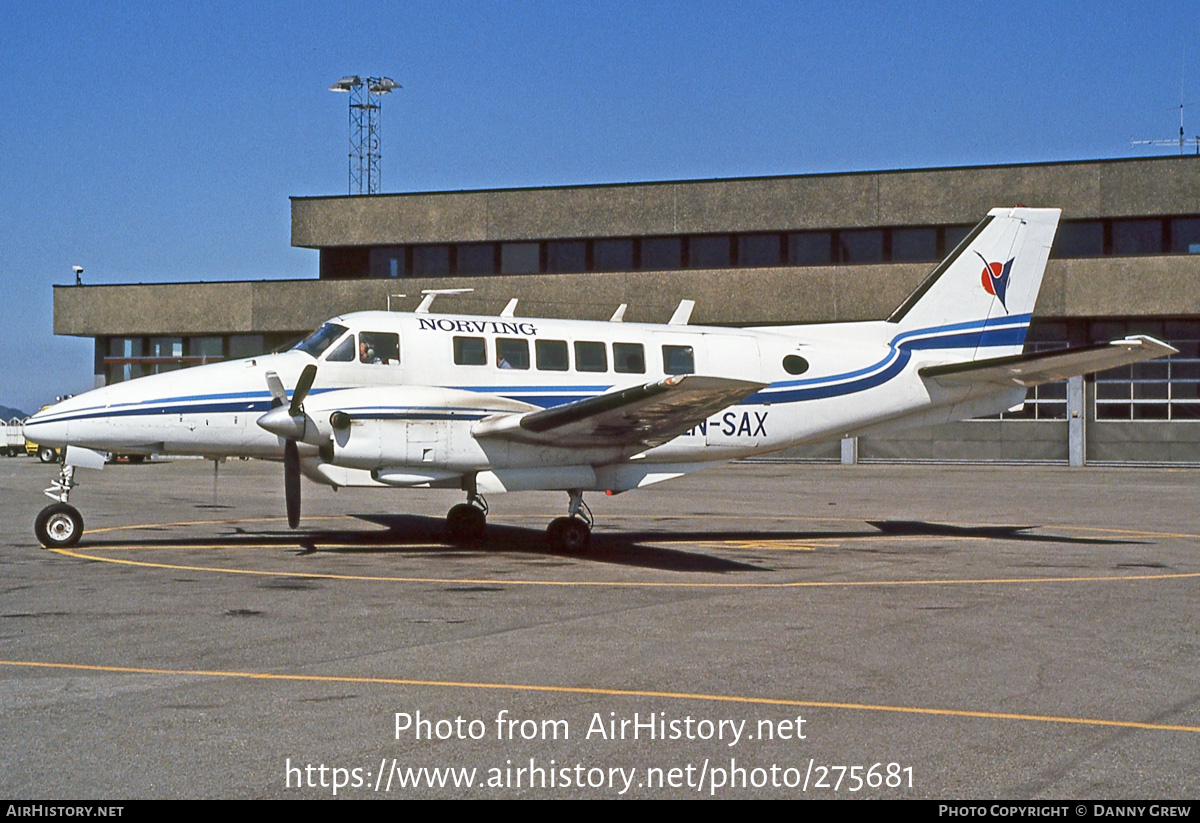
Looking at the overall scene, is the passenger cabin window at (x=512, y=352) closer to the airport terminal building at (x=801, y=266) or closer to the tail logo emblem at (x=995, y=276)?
the tail logo emblem at (x=995, y=276)

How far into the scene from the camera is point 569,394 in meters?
18.3

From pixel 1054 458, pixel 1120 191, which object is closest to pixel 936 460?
pixel 1054 458

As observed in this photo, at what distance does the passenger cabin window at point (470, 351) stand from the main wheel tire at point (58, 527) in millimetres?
5778

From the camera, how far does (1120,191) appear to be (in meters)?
44.6

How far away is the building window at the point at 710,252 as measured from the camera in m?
48.6

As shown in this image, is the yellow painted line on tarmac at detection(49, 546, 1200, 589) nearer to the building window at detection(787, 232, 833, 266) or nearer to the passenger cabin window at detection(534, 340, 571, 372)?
the passenger cabin window at detection(534, 340, 571, 372)

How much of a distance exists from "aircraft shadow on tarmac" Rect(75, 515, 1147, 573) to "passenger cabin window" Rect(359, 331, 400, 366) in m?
2.75

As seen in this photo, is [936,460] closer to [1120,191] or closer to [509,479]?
[1120,191]

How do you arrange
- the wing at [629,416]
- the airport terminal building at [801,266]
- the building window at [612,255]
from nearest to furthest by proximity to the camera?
the wing at [629,416] < the airport terminal building at [801,266] < the building window at [612,255]

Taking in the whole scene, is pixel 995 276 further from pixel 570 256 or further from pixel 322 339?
pixel 570 256

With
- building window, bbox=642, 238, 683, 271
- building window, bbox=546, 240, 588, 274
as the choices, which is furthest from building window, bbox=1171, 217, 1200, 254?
building window, bbox=546, 240, 588, 274

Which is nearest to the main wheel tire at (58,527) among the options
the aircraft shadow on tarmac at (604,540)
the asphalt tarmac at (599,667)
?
the asphalt tarmac at (599,667)

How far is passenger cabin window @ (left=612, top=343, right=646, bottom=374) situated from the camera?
18.8 metres

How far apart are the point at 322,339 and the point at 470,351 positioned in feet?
7.13
